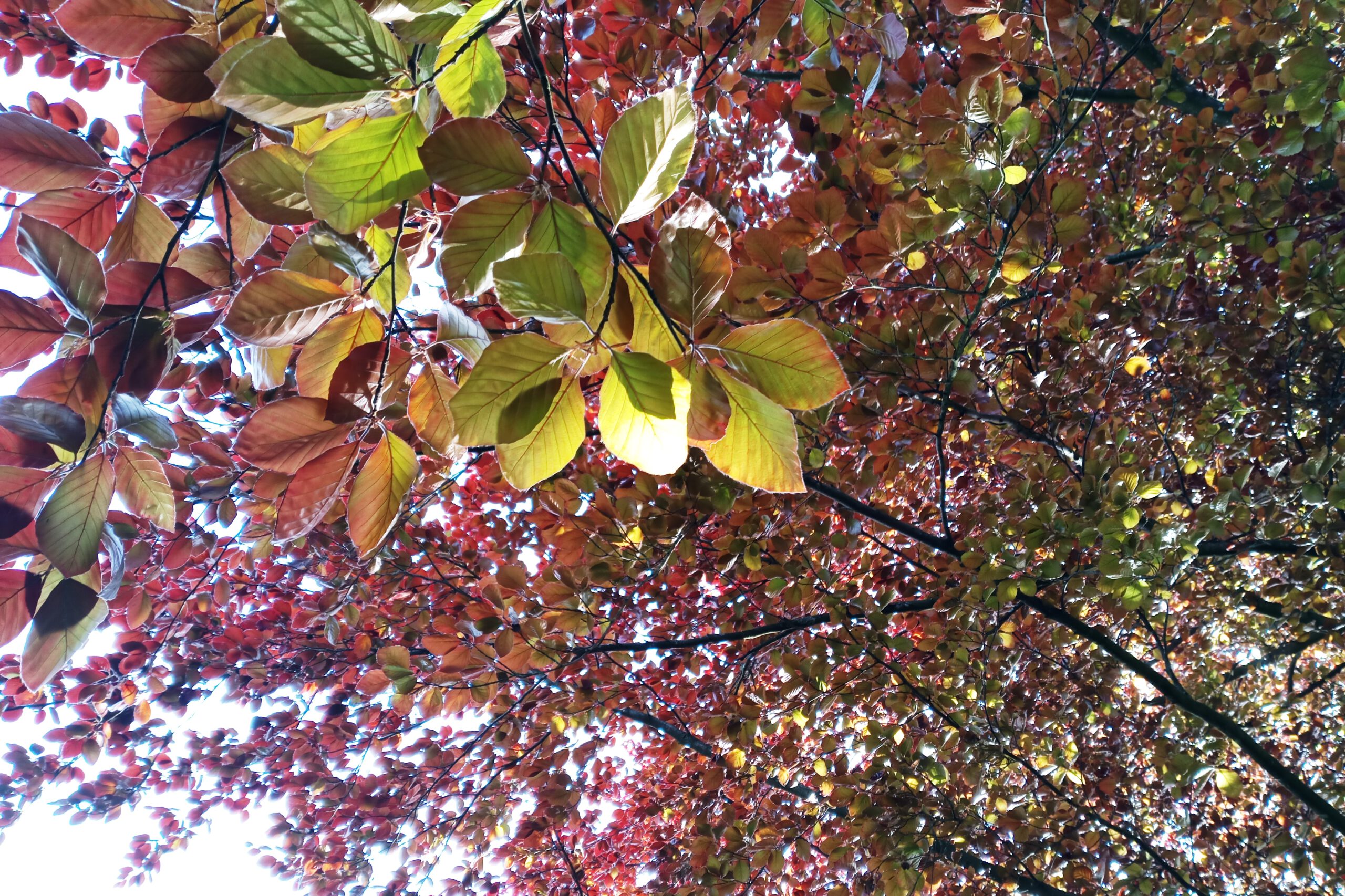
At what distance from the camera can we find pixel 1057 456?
8.81 ft

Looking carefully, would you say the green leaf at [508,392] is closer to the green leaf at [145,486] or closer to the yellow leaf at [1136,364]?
the green leaf at [145,486]

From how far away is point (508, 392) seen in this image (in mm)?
504

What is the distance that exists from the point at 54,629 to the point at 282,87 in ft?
1.81

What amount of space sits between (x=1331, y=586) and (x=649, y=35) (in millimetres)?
4332

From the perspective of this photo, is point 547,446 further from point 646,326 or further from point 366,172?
point 366,172

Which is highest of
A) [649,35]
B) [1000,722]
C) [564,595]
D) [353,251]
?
[649,35]

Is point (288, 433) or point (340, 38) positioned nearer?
point (340, 38)

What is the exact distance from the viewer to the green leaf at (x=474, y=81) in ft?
1.59

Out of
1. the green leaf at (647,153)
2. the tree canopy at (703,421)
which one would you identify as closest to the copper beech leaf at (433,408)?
the tree canopy at (703,421)

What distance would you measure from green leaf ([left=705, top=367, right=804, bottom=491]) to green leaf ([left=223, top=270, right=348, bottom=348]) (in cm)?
38

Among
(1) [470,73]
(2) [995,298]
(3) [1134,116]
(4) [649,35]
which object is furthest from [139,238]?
(3) [1134,116]

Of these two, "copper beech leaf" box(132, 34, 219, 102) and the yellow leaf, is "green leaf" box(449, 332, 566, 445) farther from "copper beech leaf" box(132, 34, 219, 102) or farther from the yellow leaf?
the yellow leaf

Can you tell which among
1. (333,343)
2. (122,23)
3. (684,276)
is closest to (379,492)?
(333,343)

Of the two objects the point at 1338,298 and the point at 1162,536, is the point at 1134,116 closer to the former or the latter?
the point at 1338,298
